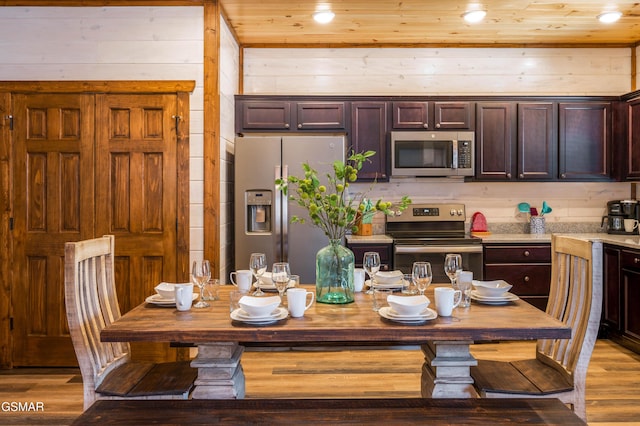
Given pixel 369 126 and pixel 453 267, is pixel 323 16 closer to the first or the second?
pixel 369 126

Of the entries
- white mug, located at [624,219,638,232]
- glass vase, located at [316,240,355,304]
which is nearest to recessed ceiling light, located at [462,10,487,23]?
white mug, located at [624,219,638,232]

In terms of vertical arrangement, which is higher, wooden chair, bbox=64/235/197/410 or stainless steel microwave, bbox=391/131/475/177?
stainless steel microwave, bbox=391/131/475/177

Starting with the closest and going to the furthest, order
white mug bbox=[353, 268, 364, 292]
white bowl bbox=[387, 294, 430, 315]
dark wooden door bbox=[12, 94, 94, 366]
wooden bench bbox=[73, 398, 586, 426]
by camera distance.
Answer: wooden bench bbox=[73, 398, 586, 426]
white bowl bbox=[387, 294, 430, 315]
white mug bbox=[353, 268, 364, 292]
dark wooden door bbox=[12, 94, 94, 366]

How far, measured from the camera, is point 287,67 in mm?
4785

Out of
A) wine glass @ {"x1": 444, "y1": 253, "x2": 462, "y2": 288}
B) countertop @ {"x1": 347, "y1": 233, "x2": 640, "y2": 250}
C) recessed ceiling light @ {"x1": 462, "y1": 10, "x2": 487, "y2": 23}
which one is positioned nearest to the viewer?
wine glass @ {"x1": 444, "y1": 253, "x2": 462, "y2": 288}

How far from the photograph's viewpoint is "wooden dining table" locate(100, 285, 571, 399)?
5.69ft

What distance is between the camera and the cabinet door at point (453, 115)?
4.47 metres

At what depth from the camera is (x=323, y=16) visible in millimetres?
4004

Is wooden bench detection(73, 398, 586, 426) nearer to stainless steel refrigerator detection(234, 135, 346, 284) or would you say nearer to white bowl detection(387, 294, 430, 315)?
white bowl detection(387, 294, 430, 315)

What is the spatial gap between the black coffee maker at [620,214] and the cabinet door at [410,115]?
187 cm

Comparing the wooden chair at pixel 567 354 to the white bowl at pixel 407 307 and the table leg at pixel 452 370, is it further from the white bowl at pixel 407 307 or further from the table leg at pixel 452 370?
the white bowl at pixel 407 307

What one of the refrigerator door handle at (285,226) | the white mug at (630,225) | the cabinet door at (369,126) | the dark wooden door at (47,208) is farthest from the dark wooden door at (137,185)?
the white mug at (630,225)

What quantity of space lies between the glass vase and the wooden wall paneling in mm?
2582

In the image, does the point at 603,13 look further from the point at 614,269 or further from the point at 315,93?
the point at 315,93
